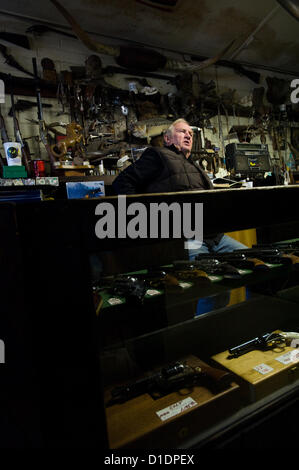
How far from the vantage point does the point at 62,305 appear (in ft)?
1.78

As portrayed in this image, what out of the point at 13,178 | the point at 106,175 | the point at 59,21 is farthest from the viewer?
the point at 59,21

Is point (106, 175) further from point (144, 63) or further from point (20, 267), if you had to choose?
point (20, 267)

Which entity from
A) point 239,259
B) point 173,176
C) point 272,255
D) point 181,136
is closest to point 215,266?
point 239,259

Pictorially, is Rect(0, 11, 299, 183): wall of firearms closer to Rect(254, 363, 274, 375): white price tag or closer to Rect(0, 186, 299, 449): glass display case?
Rect(0, 186, 299, 449): glass display case

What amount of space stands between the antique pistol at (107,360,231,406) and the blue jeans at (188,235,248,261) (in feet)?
1.46

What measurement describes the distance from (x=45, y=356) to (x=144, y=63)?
14.4 feet

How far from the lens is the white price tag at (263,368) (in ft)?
3.27

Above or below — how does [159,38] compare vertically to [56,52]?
above

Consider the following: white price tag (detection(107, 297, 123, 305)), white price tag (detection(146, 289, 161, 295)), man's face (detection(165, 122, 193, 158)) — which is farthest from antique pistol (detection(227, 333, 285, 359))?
man's face (detection(165, 122, 193, 158))

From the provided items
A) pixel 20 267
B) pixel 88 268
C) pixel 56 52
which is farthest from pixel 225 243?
pixel 56 52

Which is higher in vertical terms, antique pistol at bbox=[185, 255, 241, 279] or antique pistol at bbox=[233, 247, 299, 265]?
antique pistol at bbox=[233, 247, 299, 265]

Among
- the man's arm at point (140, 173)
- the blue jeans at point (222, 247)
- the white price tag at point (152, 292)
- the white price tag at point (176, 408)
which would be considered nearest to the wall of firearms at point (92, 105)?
the man's arm at point (140, 173)

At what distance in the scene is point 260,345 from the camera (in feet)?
3.98

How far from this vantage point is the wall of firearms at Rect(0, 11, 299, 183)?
3291 mm
